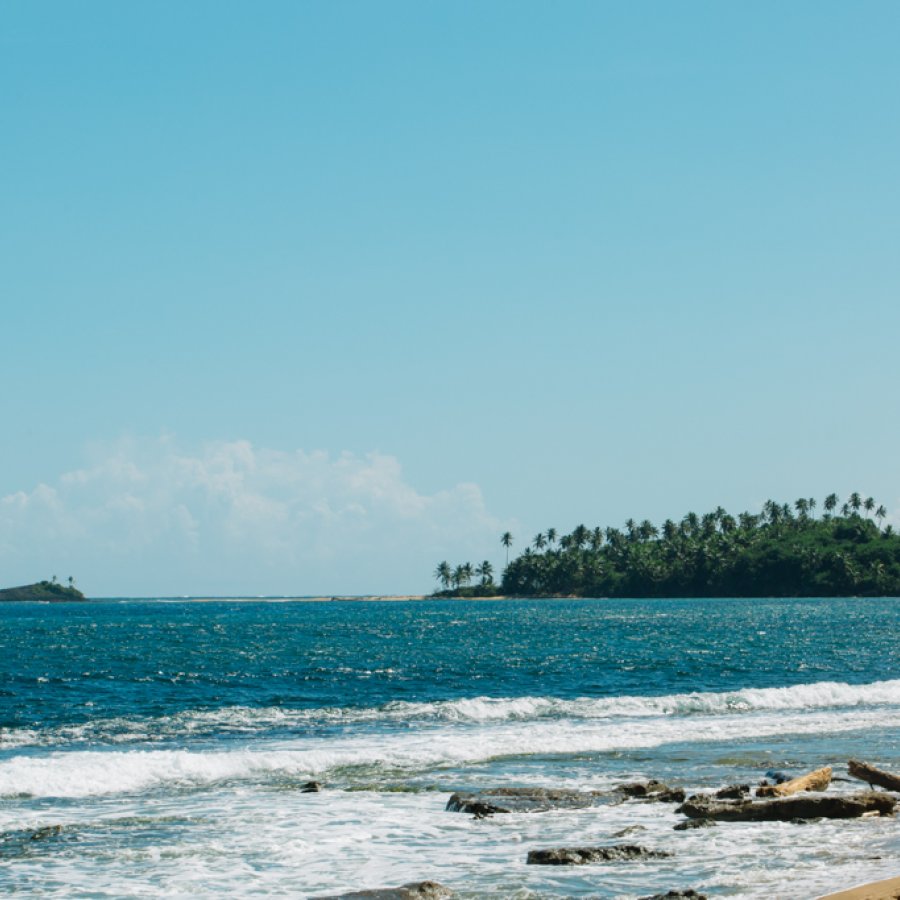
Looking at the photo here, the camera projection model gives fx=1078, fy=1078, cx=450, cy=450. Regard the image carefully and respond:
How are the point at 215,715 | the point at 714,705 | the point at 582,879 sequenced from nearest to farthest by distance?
the point at 582,879 → the point at 215,715 → the point at 714,705

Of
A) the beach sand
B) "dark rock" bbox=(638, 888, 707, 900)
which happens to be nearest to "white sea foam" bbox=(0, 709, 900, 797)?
"dark rock" bbox=(638, 888, 707, 900)

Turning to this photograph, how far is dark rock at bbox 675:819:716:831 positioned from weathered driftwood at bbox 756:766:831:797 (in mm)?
2441

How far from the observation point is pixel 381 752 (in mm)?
30781

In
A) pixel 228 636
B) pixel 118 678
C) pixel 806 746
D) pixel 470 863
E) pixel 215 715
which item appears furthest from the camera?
pixel 228 636

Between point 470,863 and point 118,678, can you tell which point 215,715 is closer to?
point 118,678

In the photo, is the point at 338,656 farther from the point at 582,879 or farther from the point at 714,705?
the point at 582,879

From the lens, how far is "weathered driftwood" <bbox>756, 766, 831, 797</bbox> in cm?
2188

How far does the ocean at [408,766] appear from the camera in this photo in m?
16.9

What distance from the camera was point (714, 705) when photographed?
43781mm

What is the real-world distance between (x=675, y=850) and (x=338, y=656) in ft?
186

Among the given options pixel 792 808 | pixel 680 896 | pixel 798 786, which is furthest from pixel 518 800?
pixel 680 896

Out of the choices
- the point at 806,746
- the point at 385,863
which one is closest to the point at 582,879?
the point at 385,863

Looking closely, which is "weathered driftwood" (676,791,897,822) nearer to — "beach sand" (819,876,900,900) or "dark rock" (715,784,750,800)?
"dark rock" (715,784,750,800)

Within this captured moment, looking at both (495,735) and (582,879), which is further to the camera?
(495,735)
